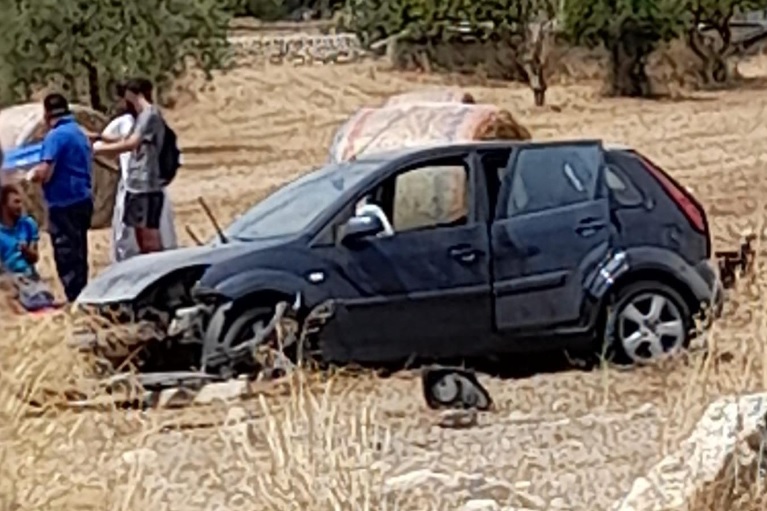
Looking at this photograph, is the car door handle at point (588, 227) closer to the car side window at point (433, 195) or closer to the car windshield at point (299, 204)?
the car side window at point (433, 195)

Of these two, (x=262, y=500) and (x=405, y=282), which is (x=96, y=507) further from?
(x=405, y=282)

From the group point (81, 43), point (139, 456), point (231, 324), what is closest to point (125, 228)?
point (231, 324)

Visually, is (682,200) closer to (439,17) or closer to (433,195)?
(433,195)

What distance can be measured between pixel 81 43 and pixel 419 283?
68.1ft

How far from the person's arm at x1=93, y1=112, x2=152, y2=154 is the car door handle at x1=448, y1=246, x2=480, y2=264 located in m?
3.15

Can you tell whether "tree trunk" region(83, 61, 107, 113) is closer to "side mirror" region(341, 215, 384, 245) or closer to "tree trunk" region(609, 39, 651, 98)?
"tree trunk" region(609, 39, 651, 98)

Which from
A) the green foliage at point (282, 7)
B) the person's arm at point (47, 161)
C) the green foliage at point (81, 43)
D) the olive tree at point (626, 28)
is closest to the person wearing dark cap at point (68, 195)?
the person's arm at point (47, 161)

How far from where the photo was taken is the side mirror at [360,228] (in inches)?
424

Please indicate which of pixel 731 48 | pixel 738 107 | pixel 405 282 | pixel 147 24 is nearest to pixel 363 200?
pixel 405 282

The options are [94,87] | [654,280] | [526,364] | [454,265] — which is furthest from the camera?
[94,87]

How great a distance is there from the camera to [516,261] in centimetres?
1105

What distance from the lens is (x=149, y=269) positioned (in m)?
10.9

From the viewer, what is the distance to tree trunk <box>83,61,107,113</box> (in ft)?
102

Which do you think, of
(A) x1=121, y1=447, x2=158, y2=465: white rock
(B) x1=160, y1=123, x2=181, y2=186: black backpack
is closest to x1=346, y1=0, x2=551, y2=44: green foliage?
(B) x1=160, y1=123, x2=181, y2=186: black backpack
